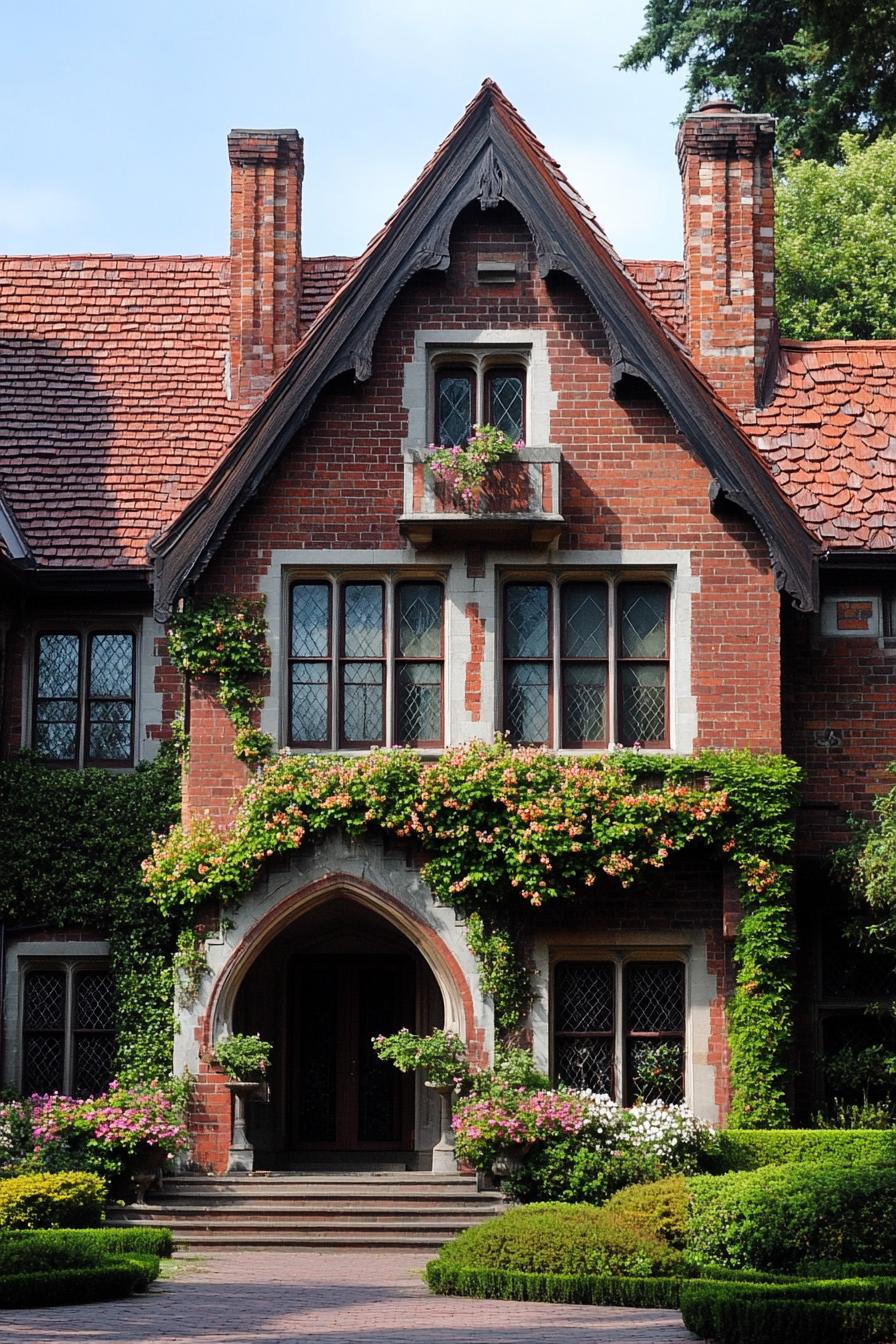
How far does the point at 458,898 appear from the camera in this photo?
64.2 ft

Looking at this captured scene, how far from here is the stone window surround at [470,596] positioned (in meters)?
20.1

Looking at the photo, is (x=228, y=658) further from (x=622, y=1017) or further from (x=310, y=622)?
(x=622, y=1017)

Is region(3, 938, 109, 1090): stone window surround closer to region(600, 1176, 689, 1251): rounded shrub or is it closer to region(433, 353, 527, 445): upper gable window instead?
region(433, 353, 527, 445): upper gable window

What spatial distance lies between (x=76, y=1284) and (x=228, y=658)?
25.8 ft

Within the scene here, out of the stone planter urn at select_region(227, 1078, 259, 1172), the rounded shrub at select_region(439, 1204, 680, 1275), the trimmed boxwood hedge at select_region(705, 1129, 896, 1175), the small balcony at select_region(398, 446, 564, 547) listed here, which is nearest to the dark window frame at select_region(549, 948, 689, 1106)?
the trimmed boxwood hedge at select_region(705, 1129, 896, 1175)

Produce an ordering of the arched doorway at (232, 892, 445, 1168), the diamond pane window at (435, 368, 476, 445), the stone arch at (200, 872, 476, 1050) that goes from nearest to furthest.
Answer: the stone arch at (200, 872, 476, 1050) → the diamond pane window at (435, 368, 476, 445) → the arched doorway at (232, 892, 445, 1168)

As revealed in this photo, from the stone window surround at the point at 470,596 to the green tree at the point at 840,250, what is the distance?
1359 cm

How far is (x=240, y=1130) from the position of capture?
1938 cm

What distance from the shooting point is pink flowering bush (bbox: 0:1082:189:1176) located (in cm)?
1833

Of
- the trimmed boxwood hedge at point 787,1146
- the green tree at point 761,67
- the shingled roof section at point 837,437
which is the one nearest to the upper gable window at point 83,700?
the shingled roof section at point 837,437

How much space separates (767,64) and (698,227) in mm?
16253

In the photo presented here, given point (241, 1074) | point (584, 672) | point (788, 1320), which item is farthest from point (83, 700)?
point (788, 1320)

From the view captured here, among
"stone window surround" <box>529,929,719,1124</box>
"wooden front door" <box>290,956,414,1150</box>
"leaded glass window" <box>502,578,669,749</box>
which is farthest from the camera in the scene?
"wooden front door" <box>290,956,414,1150</box>

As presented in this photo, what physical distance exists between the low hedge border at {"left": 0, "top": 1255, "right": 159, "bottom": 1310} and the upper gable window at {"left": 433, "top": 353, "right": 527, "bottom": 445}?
9.71m
